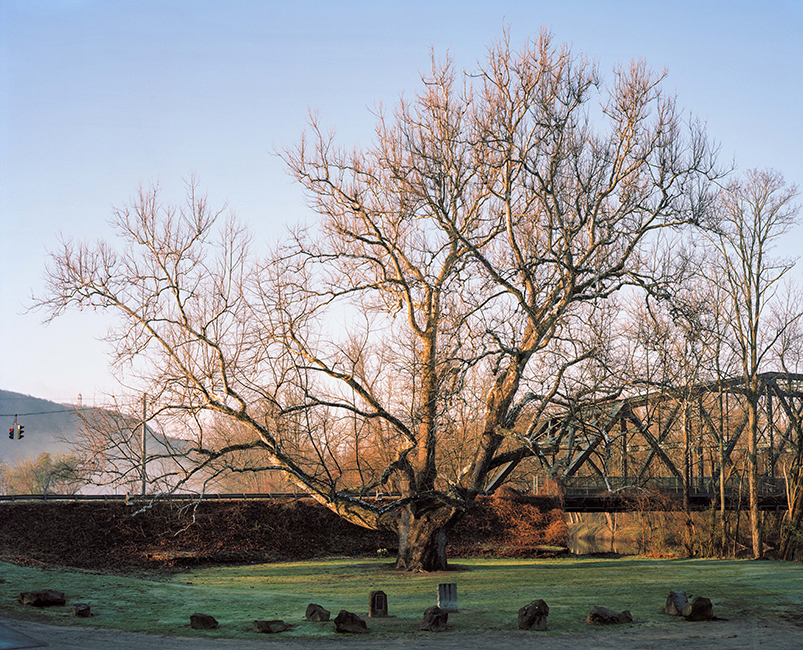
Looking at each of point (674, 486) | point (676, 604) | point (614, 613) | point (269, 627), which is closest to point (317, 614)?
point (269, 627)

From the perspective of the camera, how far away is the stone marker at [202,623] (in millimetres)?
10105

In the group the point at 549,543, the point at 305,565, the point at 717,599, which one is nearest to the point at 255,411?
the point at 305,565

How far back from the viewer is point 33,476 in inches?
3469

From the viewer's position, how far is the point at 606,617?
1055 cm

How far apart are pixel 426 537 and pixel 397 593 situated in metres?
4.07

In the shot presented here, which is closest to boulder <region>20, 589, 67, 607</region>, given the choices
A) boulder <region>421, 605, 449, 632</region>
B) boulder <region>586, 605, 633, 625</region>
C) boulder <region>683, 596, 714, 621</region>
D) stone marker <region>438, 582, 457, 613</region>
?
boulder <region>421, 605, 449, 632</region>

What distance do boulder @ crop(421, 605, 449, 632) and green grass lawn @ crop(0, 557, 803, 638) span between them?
21 cm

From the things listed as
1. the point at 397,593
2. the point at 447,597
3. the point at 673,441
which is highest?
the point at 673,441

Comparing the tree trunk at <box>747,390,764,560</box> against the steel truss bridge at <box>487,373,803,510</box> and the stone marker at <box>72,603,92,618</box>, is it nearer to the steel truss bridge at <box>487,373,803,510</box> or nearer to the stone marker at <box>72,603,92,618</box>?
the steel truss bridge at <box>487,373,803,510</box>

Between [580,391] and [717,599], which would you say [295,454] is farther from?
[717,599]

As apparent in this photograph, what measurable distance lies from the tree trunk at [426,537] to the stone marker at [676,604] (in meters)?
7.39

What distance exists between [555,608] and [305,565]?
1121 centimetres

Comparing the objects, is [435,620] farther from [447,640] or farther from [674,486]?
[674,486]

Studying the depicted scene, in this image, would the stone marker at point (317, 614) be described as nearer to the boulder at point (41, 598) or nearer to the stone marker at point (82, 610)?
the stone marker at point (82, 610)
